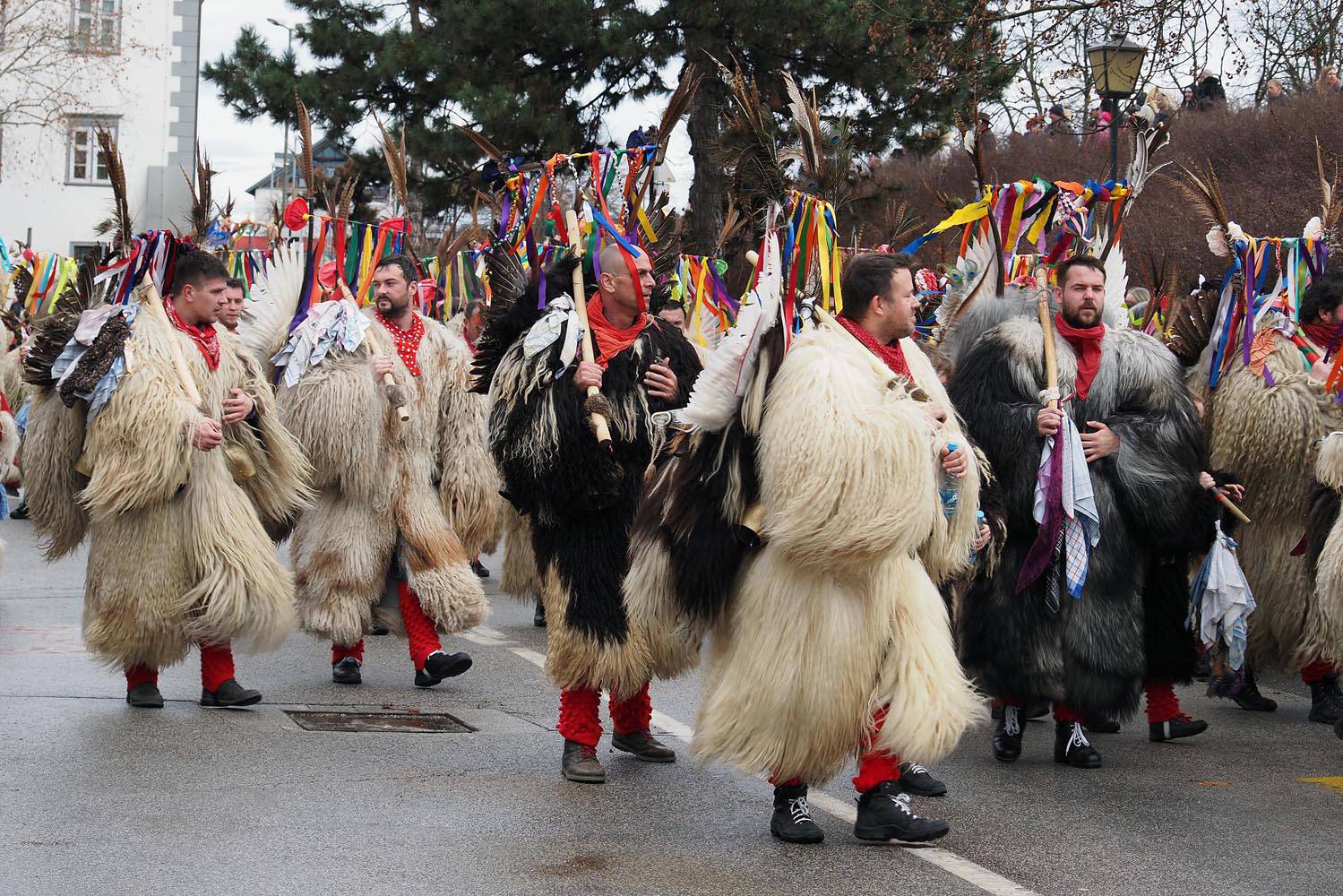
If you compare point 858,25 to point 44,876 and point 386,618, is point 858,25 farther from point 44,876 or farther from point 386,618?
point 44,876

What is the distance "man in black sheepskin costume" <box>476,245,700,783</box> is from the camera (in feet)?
21.0

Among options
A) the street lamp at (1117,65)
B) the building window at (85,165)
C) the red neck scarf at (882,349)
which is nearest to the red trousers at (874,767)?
the red neck scarf at (882,349)

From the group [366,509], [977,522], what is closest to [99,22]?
[366,509]

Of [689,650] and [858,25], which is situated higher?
[858,25]

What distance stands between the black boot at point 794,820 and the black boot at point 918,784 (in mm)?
824

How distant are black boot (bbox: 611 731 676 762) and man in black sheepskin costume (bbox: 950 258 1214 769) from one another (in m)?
1.30

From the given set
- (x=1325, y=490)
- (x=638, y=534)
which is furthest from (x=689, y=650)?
(x=1325, y=490)

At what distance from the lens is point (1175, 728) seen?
24.3 ft

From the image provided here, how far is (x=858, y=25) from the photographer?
17062 millimetres

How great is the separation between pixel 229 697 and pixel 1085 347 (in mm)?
3819

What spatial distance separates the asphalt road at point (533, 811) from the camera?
16.5 feet

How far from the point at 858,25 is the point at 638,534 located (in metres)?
12.2

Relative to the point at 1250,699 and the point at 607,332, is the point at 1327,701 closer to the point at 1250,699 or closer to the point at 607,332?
the point at 1250,699

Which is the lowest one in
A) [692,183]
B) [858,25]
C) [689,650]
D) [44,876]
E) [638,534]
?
[44,876]
